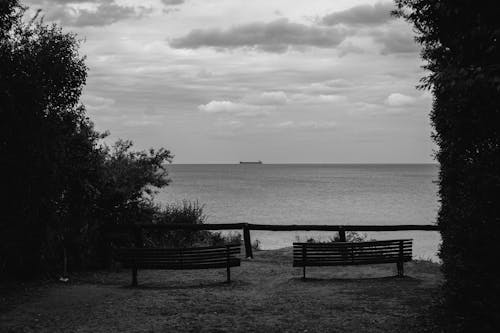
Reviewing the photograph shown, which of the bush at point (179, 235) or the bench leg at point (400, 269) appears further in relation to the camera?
the bush at point (179, 235)

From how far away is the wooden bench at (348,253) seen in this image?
1184 cm

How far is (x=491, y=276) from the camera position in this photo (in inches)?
248

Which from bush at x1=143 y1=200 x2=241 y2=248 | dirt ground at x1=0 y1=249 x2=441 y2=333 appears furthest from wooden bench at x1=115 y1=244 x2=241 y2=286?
bush at x1=143 y1=200 x2=241 y2=248

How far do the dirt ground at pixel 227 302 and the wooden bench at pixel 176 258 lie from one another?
0.47 metres

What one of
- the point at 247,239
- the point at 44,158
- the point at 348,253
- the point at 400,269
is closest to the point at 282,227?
the point at 247,239

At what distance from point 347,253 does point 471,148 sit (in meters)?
5.13

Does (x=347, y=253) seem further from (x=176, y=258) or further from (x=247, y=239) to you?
(x=247, y=239)

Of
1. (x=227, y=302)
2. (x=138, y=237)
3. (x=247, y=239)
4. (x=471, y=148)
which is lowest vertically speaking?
(x=227, y=302)

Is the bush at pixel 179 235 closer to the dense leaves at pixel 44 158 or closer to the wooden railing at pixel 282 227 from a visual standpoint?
the wooden railing at pixel 282 227

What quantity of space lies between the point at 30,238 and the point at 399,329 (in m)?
8.18

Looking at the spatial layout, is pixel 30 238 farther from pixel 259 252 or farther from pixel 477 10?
pixel 477 10

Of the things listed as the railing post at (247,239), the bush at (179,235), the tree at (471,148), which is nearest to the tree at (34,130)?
the bush at (179,235)

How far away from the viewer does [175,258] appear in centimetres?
1124

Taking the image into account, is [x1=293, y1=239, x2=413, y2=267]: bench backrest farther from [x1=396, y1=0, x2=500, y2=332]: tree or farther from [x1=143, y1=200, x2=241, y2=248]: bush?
[x1=143, y1=200, x2=241, y2=248]: bush
